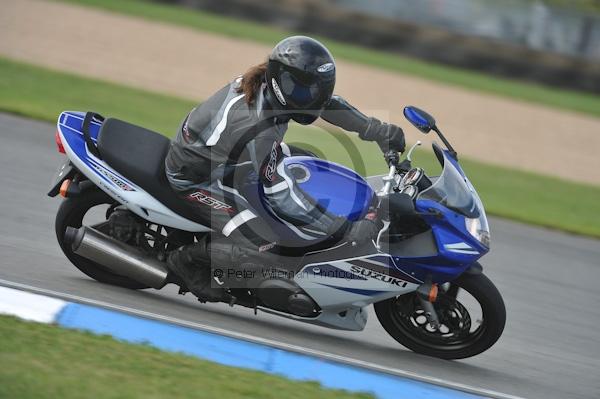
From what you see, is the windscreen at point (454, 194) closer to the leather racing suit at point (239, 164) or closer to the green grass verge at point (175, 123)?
the leather racing suit at point (239, 164)

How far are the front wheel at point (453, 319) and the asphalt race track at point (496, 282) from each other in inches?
4.6

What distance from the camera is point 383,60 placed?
1941cm

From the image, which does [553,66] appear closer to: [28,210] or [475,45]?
[475,45]

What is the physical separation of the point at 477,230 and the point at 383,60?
47.3ft

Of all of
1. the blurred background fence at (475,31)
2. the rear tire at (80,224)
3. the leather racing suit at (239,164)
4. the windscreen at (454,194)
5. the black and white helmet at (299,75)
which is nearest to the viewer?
the black and white helmet at (299,75)

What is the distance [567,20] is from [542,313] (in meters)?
14.8

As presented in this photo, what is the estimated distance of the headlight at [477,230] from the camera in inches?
211

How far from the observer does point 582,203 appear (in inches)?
436

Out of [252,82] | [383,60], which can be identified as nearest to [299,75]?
[252,82]

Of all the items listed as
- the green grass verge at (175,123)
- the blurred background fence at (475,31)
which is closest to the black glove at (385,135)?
the green grass verge at (175,123)

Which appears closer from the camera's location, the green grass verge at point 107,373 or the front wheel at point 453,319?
the green grass verge at point 107,373

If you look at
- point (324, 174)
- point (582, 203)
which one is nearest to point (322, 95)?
point (324, 174)

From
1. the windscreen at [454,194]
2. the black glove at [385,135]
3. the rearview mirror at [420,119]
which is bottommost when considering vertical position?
the windscreen at [454,194]

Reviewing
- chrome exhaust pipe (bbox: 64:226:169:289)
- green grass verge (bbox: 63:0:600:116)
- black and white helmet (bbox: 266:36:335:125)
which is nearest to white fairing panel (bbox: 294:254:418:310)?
chrome exhaust pipe (bbox: 64:226:169:289)
